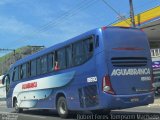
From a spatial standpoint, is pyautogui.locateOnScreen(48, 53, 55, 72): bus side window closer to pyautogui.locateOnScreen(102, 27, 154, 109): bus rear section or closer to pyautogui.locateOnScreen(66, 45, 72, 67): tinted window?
pyautogui.locateOnScreen(66, 45, 72, 67): tinted window

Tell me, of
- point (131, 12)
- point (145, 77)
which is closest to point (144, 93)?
point (145, 77)

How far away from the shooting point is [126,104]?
15828 mm

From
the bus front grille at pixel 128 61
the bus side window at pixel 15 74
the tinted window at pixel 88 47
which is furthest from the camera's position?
the bus side window at pixel 15 74

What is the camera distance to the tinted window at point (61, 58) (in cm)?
1922

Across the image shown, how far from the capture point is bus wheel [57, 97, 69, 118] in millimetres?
19056

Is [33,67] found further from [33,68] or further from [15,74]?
[15,74]

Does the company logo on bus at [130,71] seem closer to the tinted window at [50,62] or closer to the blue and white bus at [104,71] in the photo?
the blue and white bus at [104,71]

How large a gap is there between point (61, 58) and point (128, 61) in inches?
167

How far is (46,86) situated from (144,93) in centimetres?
653

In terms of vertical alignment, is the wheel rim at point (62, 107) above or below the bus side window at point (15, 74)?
below

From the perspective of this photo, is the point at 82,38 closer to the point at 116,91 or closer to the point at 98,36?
the point at 98,36

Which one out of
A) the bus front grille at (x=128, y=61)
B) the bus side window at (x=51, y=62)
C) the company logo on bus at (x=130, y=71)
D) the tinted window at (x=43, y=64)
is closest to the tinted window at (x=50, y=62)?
the bus side window at (x=51, y=62)

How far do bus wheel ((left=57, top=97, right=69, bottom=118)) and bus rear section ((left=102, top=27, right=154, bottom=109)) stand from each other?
149 inches

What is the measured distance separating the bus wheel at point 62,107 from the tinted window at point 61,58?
1.51m
